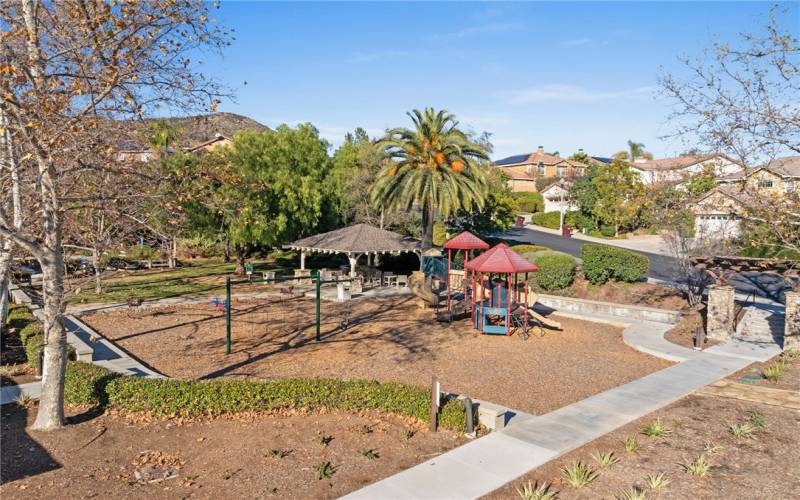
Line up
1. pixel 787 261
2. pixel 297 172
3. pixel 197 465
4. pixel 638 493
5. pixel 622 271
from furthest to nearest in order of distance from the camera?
pixel 297 172
pixel 622 271
pixel 787 261
pixel 197 465
pixel 638 493

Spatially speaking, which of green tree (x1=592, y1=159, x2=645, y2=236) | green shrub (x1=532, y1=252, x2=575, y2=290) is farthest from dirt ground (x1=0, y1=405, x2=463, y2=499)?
green tree (x1=592, y1=159, x2=645, y2=236)

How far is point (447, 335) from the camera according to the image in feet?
63.0

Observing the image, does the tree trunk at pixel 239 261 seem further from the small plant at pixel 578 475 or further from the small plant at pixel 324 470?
the small plant at pixel 578 475

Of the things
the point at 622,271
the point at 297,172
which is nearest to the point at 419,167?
the point at 297,172

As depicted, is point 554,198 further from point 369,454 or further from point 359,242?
point 369,454

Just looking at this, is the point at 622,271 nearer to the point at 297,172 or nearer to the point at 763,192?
the point at 763,192

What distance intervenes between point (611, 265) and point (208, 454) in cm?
2034

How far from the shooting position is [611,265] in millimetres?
25000

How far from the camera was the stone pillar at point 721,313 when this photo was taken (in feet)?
60.4

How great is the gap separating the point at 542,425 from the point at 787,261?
36.7ft

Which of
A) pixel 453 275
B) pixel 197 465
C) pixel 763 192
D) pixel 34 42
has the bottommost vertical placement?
pixel 197 465

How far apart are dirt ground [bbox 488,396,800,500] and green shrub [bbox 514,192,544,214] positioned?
64.3 metres

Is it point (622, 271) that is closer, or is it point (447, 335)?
point (447, 335)

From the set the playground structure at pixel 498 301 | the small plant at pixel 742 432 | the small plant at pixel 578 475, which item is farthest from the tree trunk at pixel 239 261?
the small plant at pixel 742 432
